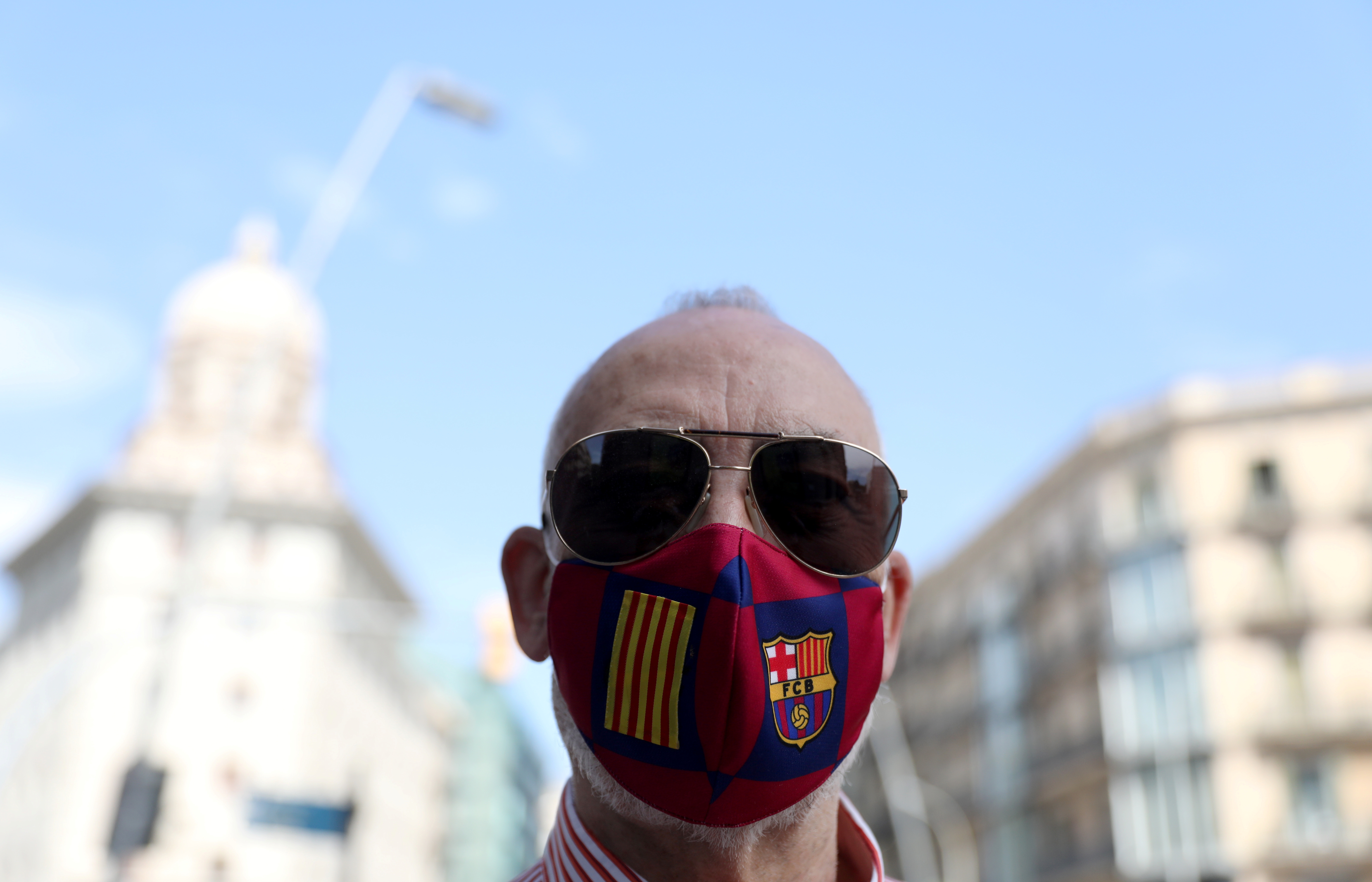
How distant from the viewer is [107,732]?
5000cm

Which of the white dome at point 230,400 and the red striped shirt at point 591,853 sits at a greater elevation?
the white dome at point 230,400

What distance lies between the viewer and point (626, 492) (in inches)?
70.5

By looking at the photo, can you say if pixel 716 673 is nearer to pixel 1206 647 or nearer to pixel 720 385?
pixel 720 385

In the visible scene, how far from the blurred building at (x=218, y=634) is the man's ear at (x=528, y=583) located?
42.7 m

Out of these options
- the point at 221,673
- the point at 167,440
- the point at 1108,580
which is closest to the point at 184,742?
the point at 221,673

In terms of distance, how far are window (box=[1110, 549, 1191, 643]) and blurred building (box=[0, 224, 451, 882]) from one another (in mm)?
26053

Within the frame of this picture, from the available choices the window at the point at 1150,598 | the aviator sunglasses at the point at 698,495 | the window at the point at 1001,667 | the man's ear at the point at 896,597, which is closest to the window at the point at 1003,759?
the window at the point at 1001,667

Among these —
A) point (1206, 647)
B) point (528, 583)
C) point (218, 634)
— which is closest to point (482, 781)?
point (218, 634)

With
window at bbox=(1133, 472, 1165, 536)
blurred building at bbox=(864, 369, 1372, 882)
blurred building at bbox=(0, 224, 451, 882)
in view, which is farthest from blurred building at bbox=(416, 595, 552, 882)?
window at bbox=(1133, 472, 1165, 536)

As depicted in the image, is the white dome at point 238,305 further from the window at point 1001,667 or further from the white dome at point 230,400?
the window at point 1001,667

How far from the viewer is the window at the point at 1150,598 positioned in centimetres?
4144

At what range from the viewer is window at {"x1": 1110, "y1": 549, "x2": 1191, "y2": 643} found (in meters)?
41.4

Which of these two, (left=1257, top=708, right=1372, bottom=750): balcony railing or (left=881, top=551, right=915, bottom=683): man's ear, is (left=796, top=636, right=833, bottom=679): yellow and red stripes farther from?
(left=1257, top=708, right=1372, bottom=750): balcony railing

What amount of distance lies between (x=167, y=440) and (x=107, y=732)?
1274cm
